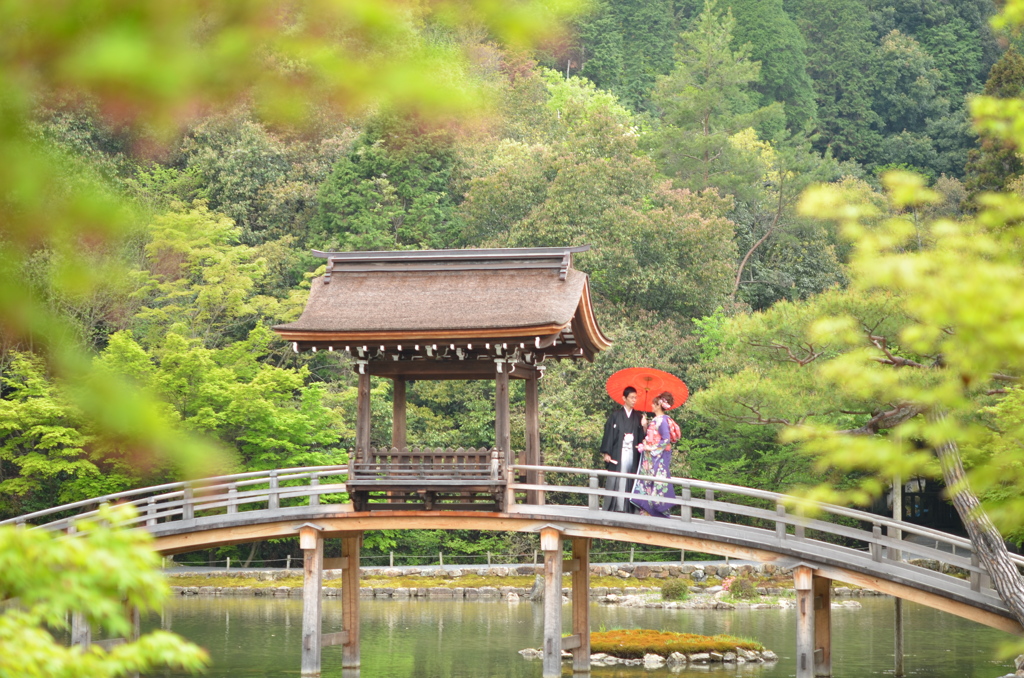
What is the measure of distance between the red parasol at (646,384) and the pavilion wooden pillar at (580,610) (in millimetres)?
2168

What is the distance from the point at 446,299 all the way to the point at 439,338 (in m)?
1.04

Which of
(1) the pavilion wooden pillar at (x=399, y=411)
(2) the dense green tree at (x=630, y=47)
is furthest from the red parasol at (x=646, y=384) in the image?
(2) the dense green tree at (x=630, y=47)

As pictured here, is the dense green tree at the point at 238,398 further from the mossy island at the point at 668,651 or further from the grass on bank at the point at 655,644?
the grass on bank at the point at 655,644

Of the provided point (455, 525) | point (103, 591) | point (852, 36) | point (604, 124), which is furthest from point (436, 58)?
point (852, 36)

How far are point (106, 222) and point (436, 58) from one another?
718mm

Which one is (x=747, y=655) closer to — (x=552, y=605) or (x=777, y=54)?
(x=552, y=605)

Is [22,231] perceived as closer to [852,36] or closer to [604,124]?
[604,124]

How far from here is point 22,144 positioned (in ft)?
7.59

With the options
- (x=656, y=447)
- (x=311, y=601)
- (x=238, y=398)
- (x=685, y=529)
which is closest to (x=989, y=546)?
(x=685, y=529)

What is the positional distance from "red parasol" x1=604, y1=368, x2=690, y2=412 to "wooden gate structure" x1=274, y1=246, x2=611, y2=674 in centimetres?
98

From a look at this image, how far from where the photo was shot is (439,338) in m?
14.5

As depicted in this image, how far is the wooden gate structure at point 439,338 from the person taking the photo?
1467 cm

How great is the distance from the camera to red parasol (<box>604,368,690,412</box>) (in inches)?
610

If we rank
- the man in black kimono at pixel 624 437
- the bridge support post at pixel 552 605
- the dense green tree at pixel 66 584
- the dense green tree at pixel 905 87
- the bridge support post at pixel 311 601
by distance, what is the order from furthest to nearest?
the dense green tree at pixel 905 87 → the man in black kimono at pixel 624 437 → the bridge support post at pixel 311 601 → the bridge support post at pixel 552 605 → the dense green tree at pixel 66 584
